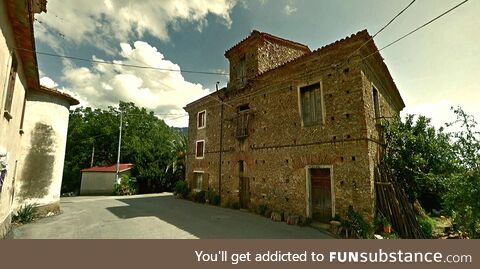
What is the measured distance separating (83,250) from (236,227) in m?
5.50

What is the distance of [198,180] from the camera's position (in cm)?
1698

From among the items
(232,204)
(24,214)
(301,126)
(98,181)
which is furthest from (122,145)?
(301,126)

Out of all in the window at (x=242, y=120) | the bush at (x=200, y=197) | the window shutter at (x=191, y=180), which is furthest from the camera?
the window shutter at (x=191, y=180)

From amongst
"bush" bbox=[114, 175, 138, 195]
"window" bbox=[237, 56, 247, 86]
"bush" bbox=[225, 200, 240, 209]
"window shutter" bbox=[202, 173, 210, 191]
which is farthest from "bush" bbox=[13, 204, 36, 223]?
"bush" bbox=[114, 175, 138, 195]

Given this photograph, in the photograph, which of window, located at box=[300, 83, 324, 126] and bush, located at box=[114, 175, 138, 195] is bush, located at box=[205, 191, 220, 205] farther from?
bush, located at box=[114, 175, 138, 195]

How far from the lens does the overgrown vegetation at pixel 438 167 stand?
6641 mm

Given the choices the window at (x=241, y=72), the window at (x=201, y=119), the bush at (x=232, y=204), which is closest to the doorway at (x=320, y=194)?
the bush at (x=232, y=204)

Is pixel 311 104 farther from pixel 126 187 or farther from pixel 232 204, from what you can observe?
pixel 126 187

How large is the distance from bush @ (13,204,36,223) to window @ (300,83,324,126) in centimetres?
1257

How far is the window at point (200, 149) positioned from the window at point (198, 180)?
1310 millimetres

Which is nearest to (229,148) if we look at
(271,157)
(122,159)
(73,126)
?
(271,157)

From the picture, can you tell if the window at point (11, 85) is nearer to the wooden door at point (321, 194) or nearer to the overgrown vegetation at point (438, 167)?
the wooden door at point (321, 194)

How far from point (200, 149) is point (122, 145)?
16.2m

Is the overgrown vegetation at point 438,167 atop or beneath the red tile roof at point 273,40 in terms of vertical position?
beneath
